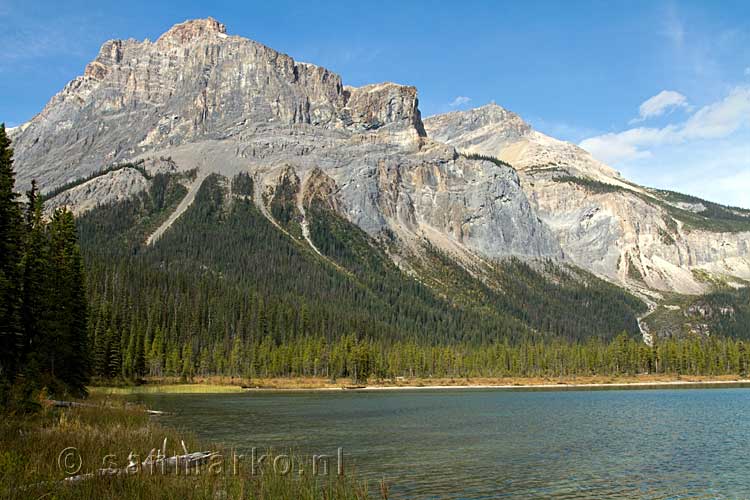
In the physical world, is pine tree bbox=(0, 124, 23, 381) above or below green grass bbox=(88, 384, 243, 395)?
above

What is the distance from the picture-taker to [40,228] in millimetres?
56031

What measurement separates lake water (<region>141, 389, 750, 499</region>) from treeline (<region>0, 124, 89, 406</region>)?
38.1 feet

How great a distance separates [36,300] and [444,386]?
120549mm

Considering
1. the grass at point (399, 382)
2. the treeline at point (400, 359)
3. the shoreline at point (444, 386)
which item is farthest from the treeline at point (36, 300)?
the treeline at point (400, 359)

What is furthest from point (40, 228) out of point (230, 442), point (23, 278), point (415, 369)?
point (415, 369)

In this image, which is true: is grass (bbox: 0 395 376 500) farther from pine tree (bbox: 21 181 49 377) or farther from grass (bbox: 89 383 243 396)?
grass (bbox: 89 383 243 396)

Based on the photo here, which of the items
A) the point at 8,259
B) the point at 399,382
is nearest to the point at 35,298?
the point at 8,259

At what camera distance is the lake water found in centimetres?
3250

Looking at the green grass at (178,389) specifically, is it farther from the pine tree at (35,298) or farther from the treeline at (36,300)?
the pine tree at (35,298)

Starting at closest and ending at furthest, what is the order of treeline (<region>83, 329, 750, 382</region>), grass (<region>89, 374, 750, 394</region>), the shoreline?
the shoreline
grass (<region>89, 374, 750, 394</region>)
treeline (<region>83, 329, 750, 382</region>)

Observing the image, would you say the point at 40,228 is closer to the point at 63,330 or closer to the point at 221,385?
the point at 63,330

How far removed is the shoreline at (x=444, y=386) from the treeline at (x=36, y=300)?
48298 mm

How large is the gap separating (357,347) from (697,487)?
5314 inches

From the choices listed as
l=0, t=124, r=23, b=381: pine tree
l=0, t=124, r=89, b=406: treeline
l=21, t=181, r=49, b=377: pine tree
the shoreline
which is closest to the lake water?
l=0, t=124, r=89, b=406: treeline
